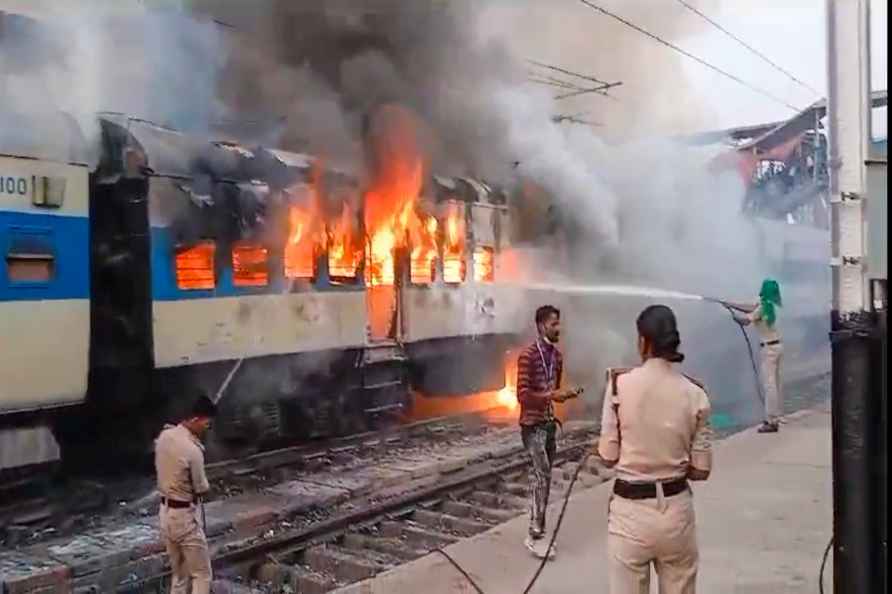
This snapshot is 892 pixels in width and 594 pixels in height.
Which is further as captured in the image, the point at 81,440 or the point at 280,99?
the point at 280,99

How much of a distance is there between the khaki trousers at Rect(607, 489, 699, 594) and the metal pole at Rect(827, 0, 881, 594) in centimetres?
53

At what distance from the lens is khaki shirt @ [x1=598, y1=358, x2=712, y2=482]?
3.80 meters

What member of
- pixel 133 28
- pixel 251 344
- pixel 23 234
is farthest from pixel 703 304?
pixel 23 234

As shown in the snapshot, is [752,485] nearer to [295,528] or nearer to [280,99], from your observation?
[295,528]

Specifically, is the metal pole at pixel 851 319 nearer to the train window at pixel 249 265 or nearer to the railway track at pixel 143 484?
the railway track at pixel 143 484

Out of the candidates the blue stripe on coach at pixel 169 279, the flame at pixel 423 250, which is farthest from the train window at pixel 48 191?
the flame at pixel 423 250

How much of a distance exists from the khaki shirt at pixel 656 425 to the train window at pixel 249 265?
7.41 meters

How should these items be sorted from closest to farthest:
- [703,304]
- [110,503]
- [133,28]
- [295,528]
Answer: [295,528]
[110,503]
[133,28]
[703,304]

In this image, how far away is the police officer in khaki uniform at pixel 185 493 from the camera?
5.20 m

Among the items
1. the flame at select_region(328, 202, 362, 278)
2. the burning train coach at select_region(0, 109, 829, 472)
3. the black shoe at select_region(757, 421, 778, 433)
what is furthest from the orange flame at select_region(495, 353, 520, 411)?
the black shoe at select_region(757, 421, 778, 433)

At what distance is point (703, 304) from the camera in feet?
60.2

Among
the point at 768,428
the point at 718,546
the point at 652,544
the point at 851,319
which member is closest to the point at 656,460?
the point at 652,544

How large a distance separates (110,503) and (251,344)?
259cm

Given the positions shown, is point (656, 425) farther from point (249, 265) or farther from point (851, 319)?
point (249, 265)
